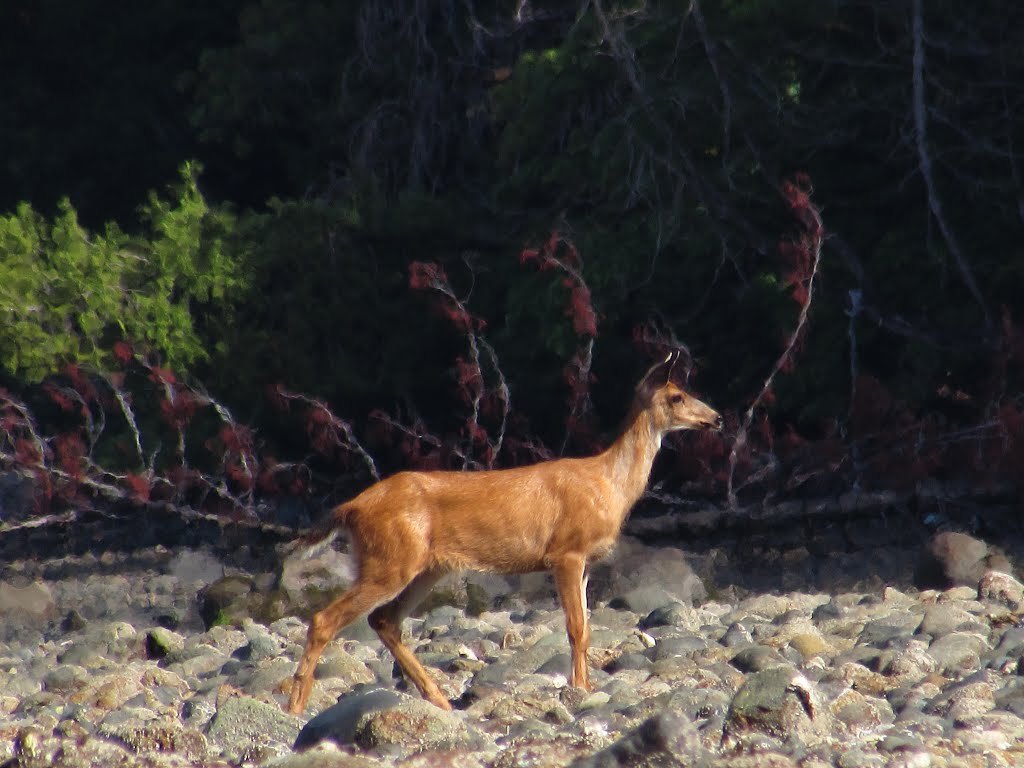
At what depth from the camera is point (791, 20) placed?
15031mm

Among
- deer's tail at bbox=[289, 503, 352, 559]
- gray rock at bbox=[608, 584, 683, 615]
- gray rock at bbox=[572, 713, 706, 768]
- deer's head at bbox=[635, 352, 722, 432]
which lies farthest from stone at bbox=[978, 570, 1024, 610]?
gray rock at bbox=[572, 713, 706, 768]

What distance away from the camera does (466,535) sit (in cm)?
1024

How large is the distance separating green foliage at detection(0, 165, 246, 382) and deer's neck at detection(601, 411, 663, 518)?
871 cm

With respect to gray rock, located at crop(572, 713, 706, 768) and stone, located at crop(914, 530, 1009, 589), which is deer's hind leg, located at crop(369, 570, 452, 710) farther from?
stone, located at crop(914, 530, 1009, 589)

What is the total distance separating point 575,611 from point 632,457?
4.43 ft

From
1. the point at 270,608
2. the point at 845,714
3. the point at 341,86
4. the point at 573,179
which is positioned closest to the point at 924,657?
the point at 845,714

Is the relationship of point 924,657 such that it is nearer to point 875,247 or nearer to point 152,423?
point 875,247

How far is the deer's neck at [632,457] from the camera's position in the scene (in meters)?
10.9

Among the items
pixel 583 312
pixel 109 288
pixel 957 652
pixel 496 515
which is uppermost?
pixel 496 515

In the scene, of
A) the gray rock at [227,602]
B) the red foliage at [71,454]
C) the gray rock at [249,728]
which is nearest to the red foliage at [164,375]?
the red foliage at [71,454]

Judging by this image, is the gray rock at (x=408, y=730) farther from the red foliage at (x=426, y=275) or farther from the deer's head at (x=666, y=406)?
the red foliage at (x=426, y=275)

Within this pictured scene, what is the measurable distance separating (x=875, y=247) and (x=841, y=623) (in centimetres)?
442

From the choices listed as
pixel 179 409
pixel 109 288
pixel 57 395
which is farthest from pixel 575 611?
pixel 109 288

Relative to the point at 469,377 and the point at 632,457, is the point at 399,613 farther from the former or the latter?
the point at 469,377
